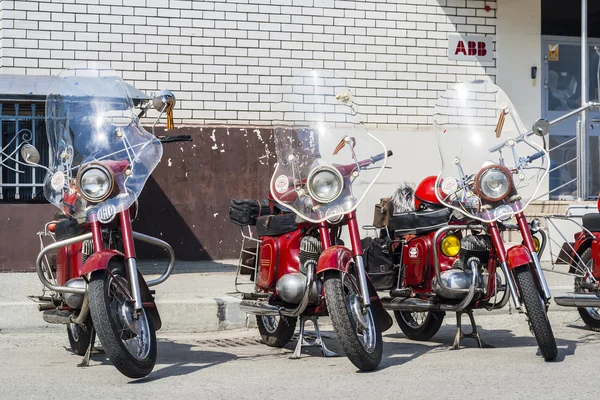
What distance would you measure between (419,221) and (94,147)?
2357mm

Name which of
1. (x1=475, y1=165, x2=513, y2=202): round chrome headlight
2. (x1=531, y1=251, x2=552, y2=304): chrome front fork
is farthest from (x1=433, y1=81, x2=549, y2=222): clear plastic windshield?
(x1=531, y1=251, x2=552, y2=304): chrome front fork

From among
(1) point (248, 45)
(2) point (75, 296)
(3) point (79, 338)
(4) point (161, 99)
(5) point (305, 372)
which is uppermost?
(1) point (248, 45)

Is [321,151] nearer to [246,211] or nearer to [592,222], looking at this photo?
[246,211]

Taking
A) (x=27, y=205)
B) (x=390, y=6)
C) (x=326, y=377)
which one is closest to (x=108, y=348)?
(x=326, y=377)

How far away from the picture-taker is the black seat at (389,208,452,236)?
23.7 feet

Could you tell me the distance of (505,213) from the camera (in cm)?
672

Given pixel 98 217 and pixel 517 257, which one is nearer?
pixel 98 217

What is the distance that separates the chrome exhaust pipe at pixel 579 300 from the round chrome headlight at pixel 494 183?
1.17 metres

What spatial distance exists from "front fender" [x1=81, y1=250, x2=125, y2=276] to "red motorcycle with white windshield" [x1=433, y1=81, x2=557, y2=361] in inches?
88.1

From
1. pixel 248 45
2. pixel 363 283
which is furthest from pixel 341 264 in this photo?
pixel 248 45

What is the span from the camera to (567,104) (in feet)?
46.7

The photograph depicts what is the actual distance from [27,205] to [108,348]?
17.4 feet

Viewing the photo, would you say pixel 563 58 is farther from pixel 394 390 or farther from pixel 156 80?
pixel 394 390

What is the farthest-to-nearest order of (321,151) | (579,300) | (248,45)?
(248,45), (579,300), (321,151)
